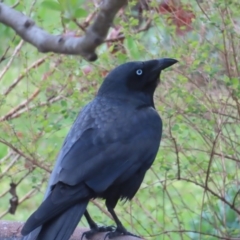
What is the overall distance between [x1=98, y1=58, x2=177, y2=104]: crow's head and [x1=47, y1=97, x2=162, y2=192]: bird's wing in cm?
13

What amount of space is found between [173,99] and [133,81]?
0.47 meters

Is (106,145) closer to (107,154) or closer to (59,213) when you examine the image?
(107,154)

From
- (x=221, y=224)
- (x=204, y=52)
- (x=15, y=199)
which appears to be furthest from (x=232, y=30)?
(x=15, y=199)

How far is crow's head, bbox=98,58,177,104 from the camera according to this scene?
4.14 m

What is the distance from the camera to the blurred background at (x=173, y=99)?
4.31 m

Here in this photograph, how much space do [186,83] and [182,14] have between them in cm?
50

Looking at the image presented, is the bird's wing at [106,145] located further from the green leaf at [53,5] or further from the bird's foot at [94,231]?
the green leaf at [53,5]

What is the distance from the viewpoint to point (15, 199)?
499cm

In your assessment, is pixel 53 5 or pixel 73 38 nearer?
pixel 73 38

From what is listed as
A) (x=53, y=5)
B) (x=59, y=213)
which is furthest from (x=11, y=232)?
(x=53, y=5)

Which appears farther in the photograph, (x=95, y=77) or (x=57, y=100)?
(x=57, y=100)

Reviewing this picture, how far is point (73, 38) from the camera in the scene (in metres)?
2.29

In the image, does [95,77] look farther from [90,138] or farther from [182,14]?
[90,138]

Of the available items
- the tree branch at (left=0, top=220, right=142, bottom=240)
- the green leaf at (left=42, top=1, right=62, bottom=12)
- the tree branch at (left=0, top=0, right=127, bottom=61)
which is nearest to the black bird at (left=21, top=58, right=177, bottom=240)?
the tree branch at (left=0, top=220, right=142, bottom=240)
